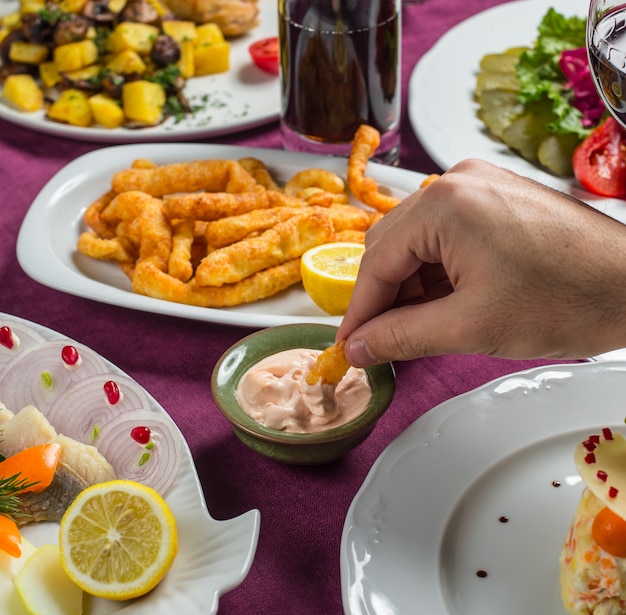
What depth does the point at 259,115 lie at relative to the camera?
293 cm

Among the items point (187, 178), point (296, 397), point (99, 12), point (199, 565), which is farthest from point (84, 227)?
point (199, 565)

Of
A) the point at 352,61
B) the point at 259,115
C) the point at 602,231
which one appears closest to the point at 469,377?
the point at 602,231

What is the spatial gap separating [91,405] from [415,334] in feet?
2.25

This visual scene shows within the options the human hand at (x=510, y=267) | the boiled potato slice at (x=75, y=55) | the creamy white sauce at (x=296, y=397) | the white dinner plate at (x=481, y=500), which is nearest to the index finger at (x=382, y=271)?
the human hand at (x=510, y=267)

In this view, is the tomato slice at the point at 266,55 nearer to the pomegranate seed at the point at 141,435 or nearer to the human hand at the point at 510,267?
the human hand at the point at 510,267

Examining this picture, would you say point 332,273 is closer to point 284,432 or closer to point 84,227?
point 284,432

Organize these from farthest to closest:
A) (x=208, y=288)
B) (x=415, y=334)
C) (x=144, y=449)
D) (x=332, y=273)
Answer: (x=208, y=288)
(x=332, y=273)
(x=144, y=449)
(x=415, y=334)

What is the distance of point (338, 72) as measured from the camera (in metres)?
2.50

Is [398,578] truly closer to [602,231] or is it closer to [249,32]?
[602,231]

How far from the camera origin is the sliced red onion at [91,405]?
5.78 ft

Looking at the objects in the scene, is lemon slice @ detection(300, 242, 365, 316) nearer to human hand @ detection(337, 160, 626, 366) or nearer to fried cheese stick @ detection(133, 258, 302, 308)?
fried cheese stick @ detection(133, 258, 302, 308)

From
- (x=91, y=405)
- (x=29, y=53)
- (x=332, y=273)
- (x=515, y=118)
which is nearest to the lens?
(x=91, y=405)

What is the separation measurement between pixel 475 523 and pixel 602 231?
0.57 m

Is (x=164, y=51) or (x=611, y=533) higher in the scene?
(x=164, y=51)
